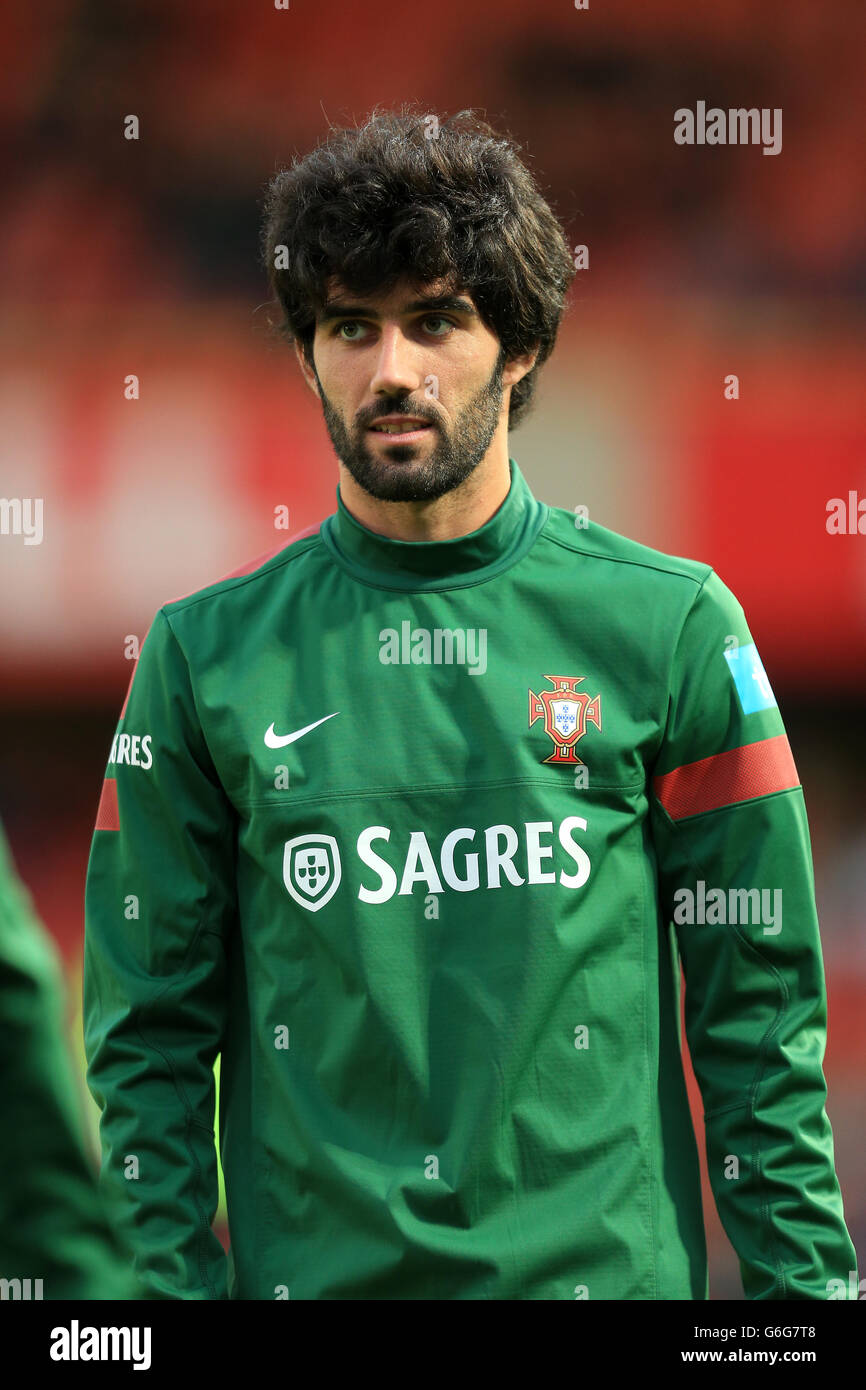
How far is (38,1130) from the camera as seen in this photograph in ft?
2.97

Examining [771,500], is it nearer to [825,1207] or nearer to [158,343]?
[158,343]

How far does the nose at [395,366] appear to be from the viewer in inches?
60.8

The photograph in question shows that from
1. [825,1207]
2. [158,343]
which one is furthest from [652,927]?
[158,343]

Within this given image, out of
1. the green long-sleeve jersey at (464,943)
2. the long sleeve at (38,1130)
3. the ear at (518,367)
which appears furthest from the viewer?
the ear at (518,367)

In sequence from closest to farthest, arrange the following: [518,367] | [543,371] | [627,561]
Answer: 1. [627,561]
2. [518,367]
3. [543,371]

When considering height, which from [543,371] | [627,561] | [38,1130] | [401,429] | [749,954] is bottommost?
[38,1130]

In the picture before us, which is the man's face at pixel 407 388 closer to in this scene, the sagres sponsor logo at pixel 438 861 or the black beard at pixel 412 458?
the black beard at pixel 412 458

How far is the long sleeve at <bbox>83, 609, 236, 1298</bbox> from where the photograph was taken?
152 cm

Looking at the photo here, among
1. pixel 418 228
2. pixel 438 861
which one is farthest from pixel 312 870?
pixel 418 228

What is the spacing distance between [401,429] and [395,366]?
64 millimetres

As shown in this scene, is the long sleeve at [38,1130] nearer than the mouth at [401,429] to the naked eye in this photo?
Yes
